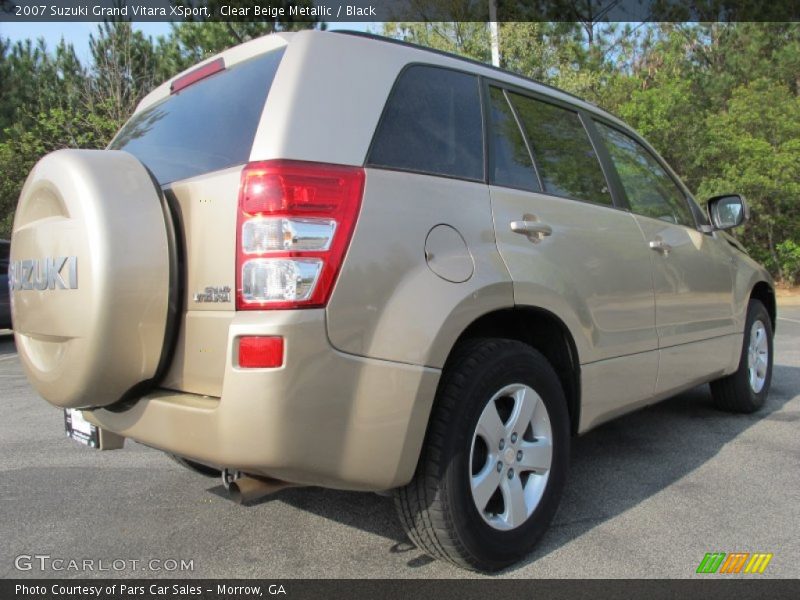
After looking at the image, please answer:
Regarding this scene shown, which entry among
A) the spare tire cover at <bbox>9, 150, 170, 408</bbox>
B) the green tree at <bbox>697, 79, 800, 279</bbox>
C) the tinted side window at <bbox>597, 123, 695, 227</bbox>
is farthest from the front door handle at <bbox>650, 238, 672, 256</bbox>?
the green tree at <bbox>697, 79, 800, 279</bbox>

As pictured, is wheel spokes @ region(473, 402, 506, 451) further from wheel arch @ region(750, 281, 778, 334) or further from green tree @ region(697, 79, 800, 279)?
green tree @ region(697, 79, 800, 279)

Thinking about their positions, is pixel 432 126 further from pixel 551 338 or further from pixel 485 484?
pixel 485 484

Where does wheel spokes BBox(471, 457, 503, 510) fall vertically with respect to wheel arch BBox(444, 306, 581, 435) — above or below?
below

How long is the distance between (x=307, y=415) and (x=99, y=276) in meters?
0.78

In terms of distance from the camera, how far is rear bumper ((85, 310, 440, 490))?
186 centimetres

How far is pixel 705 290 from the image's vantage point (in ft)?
12.5

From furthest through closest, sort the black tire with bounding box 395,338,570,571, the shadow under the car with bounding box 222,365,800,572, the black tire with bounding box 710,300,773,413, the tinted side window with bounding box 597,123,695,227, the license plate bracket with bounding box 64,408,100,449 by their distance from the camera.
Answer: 1. the black tire with bounding box 710,300,773,413
2. the tinted side window with bounding box 597,123,695,227
3. the shadow under the car with bounding box 222,365,800,572
4. the license plate bracket with bounding box 64,408,100,449
5. the black tire with bounding box 395,338,570,571

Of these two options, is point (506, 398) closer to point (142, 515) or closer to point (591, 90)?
point (142, 515)

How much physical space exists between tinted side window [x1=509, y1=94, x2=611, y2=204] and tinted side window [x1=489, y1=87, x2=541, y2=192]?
0.07 meters

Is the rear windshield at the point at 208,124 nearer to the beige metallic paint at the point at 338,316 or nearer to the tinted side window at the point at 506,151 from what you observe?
the beige metallic paint at the point at 338,316

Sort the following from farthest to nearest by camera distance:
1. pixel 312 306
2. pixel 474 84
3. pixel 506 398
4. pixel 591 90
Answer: pixel 591 90, pixel 474 84, pixel 506 398, pixel 312 306
